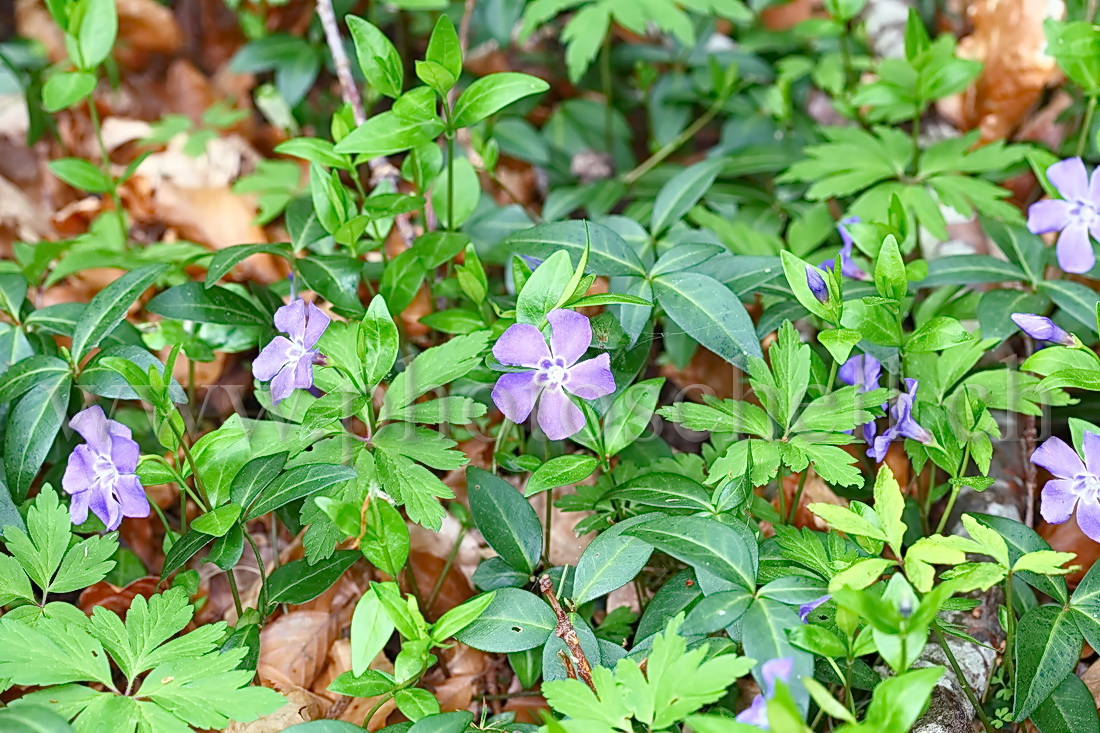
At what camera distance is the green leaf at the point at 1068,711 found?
5.14 feet

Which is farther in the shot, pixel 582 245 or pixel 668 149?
pixel 668 149

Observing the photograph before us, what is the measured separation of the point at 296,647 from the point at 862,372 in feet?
4.39

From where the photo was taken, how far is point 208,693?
1455mm

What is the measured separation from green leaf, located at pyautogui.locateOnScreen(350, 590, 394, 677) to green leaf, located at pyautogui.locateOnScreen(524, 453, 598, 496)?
1.23 feet

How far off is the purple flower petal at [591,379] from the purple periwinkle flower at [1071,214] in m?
1.17

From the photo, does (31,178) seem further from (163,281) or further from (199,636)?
(199,636)

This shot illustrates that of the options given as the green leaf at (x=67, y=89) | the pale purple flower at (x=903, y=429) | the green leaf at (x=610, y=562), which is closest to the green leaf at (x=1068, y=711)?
the pale purple flower at (x=903, y=429)

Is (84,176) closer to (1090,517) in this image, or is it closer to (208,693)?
(208,693)

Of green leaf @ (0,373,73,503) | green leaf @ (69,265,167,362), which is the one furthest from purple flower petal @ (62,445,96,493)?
green leaf @ (69,265,167,362)

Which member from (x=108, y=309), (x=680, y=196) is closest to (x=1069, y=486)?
(x=680, y=196)

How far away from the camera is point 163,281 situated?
2.47 metres

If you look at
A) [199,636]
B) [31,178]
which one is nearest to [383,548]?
[199,636]

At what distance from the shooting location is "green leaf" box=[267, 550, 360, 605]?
5.77 ft

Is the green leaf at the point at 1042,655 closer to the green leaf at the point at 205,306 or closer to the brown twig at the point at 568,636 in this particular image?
the brown twig at the point at 568,636
